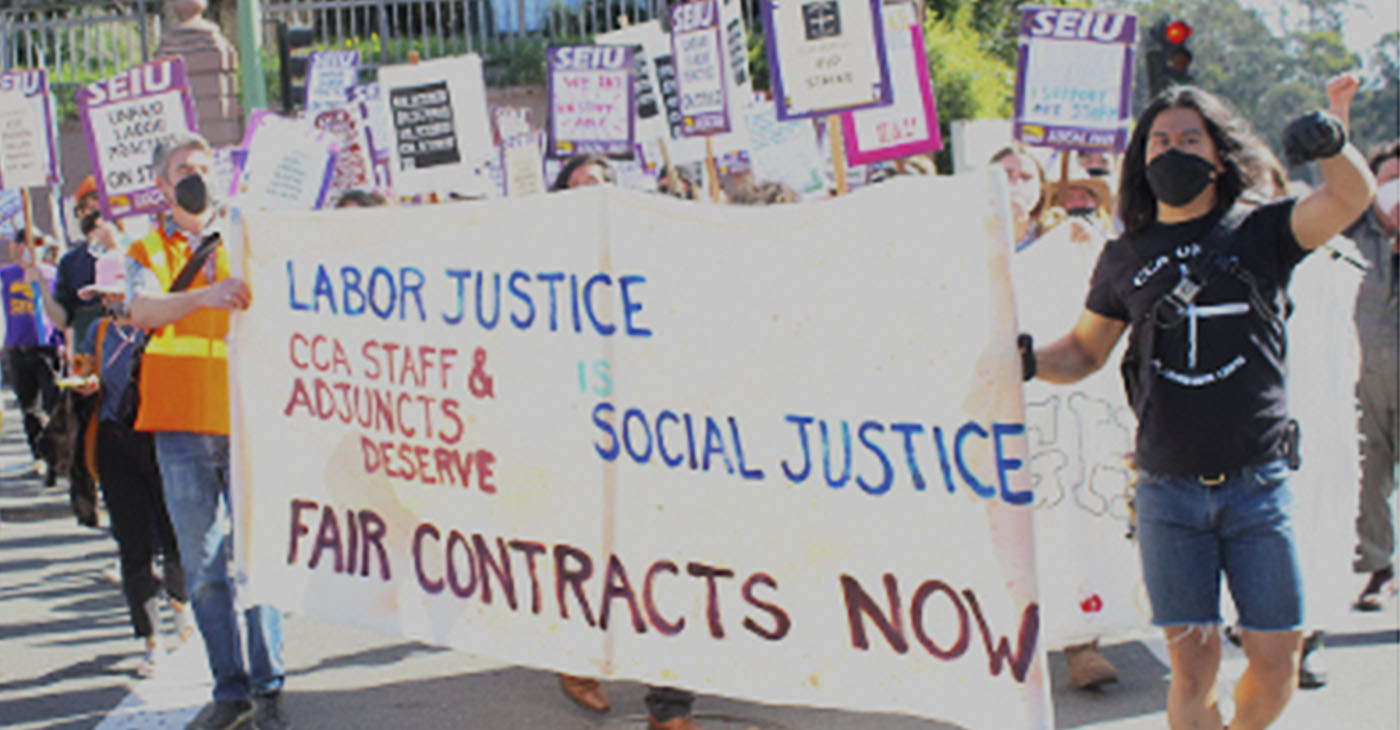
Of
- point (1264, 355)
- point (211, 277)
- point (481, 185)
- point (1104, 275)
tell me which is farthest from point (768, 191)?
point (481, 185)

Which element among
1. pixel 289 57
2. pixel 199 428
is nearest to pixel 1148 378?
pixel 199 428

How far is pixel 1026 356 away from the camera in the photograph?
12.7ft

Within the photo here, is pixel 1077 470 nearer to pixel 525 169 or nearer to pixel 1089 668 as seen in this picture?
pixel 1089 668

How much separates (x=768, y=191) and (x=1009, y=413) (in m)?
2.99

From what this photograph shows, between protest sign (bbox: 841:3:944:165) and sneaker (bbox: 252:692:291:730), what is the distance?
174 inches

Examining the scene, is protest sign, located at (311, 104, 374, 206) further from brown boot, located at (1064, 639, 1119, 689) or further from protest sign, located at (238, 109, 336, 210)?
brown boot, located at (1064, 639, 1119, 689)

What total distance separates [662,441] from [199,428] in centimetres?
176

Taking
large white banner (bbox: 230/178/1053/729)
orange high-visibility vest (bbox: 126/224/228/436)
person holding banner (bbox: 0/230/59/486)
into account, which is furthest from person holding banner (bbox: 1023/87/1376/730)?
person holding banner (bbox: 0/230/59/486)

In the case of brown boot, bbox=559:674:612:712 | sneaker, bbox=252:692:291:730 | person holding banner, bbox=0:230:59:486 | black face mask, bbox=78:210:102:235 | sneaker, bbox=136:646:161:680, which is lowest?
sneaker, bbox=136:646:161:680

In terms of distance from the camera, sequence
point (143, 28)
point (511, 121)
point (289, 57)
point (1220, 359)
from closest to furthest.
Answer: point (1220, 359)
point (289, 57)
point (511, 121)
point (143, 28)

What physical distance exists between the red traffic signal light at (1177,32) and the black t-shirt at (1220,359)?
31.2 feet

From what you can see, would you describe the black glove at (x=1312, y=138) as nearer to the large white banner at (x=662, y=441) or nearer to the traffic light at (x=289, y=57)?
the large white banner at (x=662, y=441)

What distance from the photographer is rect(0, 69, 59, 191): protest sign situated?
35.1 ft

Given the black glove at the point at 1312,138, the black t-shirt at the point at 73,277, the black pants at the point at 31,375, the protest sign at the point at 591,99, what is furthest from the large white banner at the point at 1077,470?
the black pants at the point at 31,375
